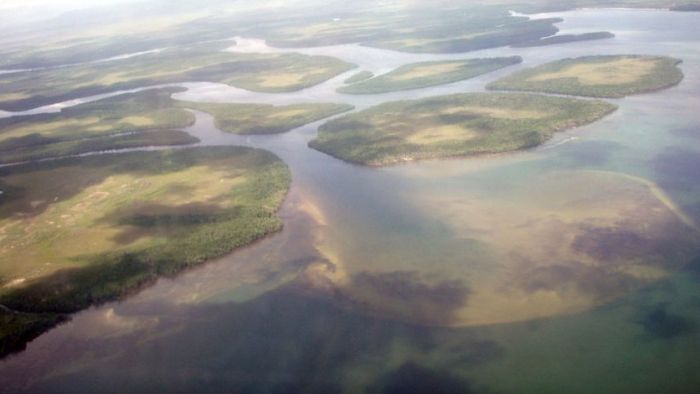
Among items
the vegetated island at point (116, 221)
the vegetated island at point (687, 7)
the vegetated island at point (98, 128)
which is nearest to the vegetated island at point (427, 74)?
the vegetated island at point (98, 128)

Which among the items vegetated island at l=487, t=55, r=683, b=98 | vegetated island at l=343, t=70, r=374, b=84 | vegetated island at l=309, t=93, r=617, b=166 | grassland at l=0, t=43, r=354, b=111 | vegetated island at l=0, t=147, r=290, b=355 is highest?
grassland at l=0, t=43, r=354, b=111

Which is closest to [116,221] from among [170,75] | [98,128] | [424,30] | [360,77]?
[98,128]

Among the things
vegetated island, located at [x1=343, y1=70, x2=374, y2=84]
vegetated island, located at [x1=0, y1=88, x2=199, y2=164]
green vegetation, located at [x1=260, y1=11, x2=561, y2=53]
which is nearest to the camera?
vegetated island, located at [x1=0, y1=88, x2=199, y2=164]

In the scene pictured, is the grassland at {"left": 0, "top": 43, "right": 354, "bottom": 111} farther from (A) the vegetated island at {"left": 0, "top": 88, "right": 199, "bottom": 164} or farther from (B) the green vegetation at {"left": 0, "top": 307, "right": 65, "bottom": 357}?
(B) the green vegetation at {"left": 0, "top": 307, "right": 65, "bottom": 357}

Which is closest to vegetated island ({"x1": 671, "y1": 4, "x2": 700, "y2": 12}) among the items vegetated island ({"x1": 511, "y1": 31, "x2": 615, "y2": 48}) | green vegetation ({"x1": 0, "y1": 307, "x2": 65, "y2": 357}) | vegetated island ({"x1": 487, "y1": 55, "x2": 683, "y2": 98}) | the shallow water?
vegetated island ({"x1": 511, "y1": 31, "x2": 615, "y2": 48})

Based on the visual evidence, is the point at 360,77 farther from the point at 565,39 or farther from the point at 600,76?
the point at 565,39

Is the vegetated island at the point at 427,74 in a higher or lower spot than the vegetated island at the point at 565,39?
lower

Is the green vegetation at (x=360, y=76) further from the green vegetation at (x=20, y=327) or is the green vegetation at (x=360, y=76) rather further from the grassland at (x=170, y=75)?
the green vegetation at (x=20, y=327)
